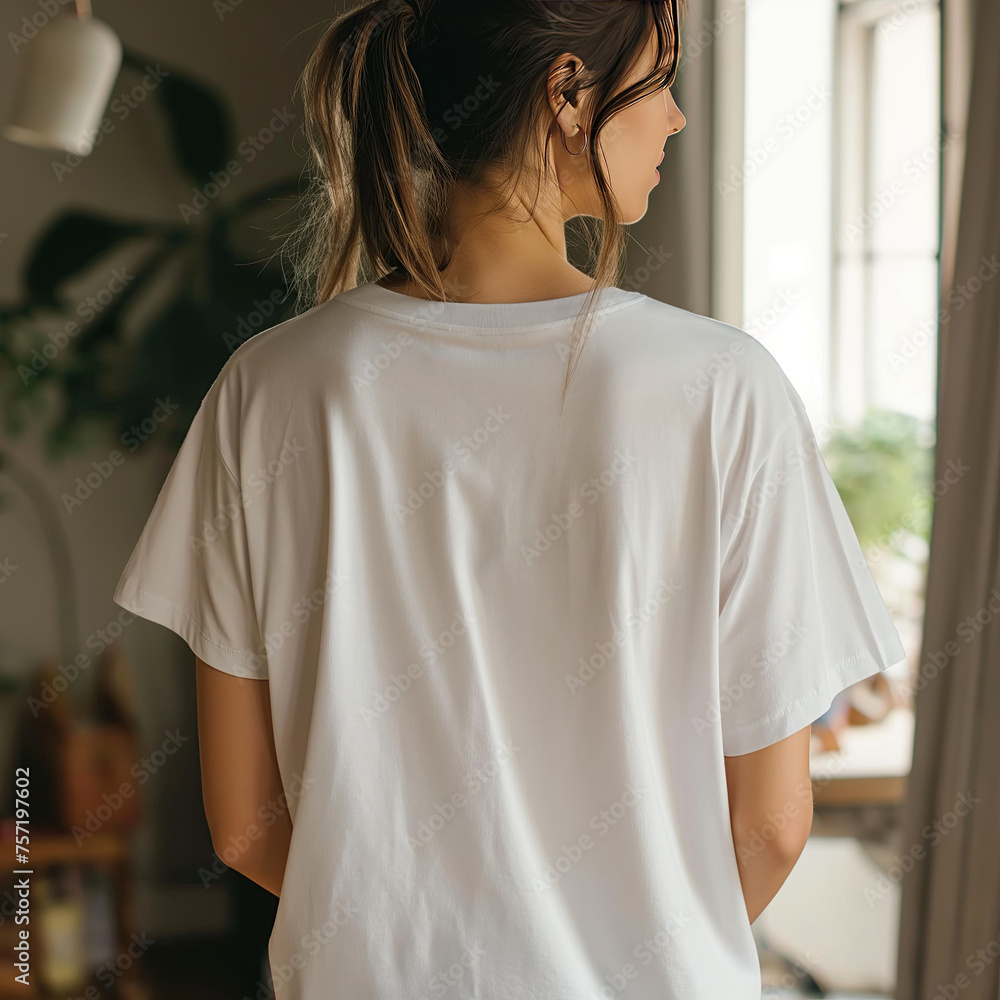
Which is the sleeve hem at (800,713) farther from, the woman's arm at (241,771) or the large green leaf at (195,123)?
the large green leaf at (195,123)

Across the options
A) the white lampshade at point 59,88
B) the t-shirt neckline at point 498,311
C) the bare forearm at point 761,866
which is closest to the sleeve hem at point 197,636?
the t-shirt neckline at point 498,311

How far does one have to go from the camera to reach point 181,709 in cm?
190

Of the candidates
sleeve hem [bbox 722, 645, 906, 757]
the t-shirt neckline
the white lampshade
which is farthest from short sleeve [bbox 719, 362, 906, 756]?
the white lampshade

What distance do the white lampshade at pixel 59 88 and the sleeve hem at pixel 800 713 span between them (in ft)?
3.82

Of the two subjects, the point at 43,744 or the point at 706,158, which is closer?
the point at 706,158

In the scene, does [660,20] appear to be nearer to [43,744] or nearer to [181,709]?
[181,709]

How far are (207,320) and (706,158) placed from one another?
0.98 m

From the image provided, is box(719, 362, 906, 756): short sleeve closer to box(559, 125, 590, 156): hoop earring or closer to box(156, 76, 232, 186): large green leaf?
box(559, 125, 590, 156): hoop earring

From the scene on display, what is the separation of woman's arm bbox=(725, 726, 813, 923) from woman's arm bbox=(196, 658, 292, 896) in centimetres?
36

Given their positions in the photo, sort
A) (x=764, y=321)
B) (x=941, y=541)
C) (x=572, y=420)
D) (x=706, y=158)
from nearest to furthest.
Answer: (x=572, y=420), (x=941, y=541), (x=706, y=158), (x=764, y=321)

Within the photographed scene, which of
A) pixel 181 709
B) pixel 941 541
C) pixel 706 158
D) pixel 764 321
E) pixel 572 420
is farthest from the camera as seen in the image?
pixel 181 709

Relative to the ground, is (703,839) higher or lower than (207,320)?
lower

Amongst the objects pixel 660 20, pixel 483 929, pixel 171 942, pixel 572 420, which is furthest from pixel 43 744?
pixel 660 20

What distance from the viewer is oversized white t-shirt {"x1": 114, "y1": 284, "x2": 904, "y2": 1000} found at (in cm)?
56
